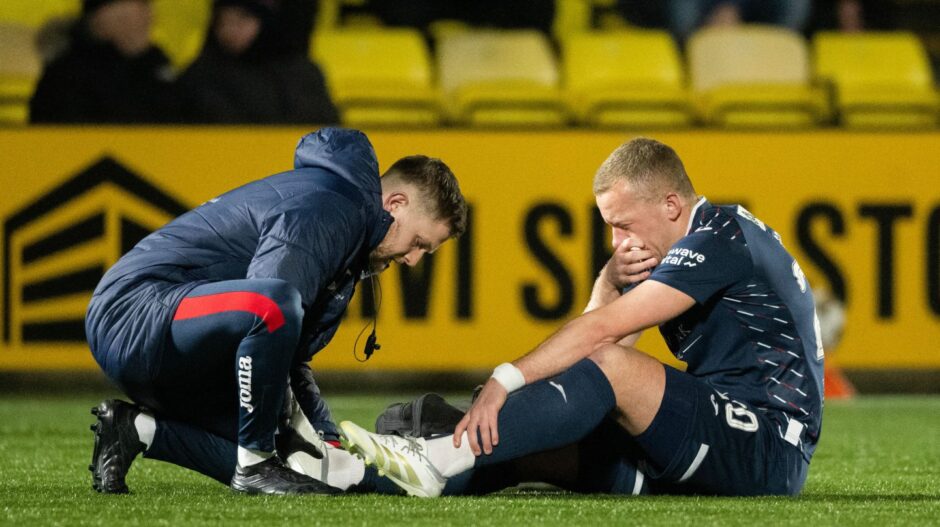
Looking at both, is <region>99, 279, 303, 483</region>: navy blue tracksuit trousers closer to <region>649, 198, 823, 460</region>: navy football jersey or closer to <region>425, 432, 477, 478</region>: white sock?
<region>425, 432, 477, 478</region>: white sock

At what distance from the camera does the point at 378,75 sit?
9328mm

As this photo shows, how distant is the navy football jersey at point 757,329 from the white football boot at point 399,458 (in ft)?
2.55

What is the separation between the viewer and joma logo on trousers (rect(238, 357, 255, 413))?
3.81 metres

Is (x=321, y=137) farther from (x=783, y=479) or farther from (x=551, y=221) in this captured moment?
(x=551, y=221)

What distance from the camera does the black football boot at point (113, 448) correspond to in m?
4.10

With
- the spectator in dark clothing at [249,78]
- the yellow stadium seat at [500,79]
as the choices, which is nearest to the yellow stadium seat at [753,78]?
the yellow stadium seat at [500,79]

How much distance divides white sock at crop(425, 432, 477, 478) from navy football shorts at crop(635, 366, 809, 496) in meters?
0.43

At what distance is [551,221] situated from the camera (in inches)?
331

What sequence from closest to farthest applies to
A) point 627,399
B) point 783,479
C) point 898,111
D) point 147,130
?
point 627,399 → point 783,479 → point 147,130 → point 898,111

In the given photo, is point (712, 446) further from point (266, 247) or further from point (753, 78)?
point (753, 78)

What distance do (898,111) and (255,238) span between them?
5988 millimetres

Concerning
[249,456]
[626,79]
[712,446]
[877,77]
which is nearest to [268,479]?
[249,456]

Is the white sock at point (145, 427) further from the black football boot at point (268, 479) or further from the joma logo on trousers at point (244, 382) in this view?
the joma logo on trousers at point (244, 382)

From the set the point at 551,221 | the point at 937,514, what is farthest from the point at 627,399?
the point at 551,221
